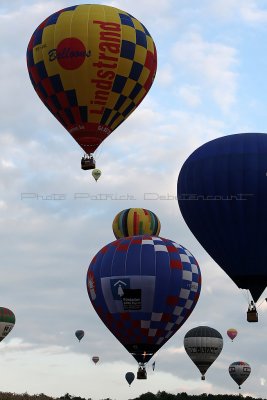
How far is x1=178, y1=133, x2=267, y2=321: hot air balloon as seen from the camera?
3319 cm

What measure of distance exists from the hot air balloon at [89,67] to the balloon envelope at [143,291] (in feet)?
15.8

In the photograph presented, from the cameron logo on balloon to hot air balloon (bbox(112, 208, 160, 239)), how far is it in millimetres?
19186

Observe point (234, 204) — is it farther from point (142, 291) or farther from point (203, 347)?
point (203, 347)

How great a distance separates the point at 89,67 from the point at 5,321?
78.5 feet

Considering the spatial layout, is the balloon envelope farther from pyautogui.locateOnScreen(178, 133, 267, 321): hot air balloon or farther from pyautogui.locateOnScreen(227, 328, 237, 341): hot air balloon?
pyautogui.locateOnScreen(227, 328, 237, 341): hot air balloon

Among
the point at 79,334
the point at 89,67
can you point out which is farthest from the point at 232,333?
the point at 89,67

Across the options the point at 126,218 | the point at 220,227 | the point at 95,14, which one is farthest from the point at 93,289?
the point at 126,218

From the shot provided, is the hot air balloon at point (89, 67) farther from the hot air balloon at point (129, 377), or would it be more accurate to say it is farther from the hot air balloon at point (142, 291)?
the hot air balloon at point (129, 377)

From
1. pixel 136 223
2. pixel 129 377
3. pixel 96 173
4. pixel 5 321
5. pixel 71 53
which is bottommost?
pixel 129 377

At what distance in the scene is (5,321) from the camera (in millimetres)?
53031

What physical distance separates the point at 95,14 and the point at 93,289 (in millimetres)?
11841

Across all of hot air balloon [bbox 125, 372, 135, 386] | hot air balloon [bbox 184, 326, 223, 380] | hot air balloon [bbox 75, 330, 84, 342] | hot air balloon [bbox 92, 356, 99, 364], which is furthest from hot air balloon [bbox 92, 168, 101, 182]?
hot air balloon [bbox 92, 356, 99, 364]

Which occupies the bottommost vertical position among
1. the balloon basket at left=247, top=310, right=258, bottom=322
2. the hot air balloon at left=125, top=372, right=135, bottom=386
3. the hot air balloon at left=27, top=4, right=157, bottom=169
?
the hot air balloon at left=125, top=372, right=135, bottom=386

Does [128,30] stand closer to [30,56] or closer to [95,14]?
[95,14]
